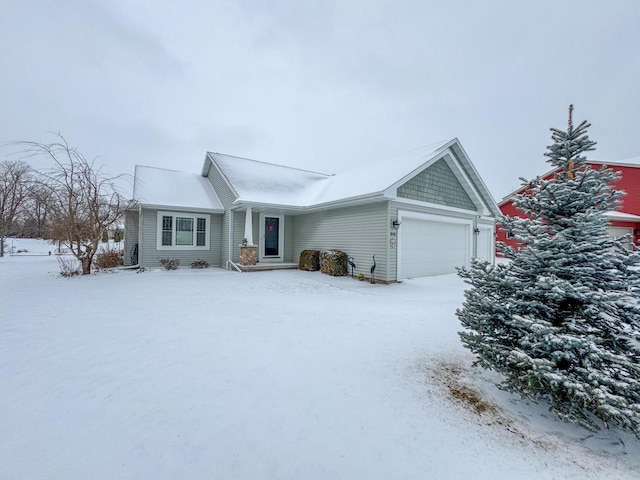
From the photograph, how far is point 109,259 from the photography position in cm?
1166

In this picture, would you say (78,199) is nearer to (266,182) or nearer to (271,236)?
(266,182)

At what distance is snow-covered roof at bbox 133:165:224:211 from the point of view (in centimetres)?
1125

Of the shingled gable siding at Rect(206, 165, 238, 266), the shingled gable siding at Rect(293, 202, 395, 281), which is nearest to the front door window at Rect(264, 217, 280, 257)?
the shingled gable siding at Rect(293, 202, 395, 281)

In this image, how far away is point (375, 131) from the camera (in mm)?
28594

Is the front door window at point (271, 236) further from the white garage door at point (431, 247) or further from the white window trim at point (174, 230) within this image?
the white garage door at point (431, 247)

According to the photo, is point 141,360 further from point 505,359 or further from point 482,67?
point 482,67

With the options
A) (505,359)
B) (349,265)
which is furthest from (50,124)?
(505,359)

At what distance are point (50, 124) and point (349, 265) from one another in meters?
20.8

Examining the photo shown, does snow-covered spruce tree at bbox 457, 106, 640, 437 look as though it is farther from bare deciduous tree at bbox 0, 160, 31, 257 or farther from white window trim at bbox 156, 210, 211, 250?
bare deciduous tree at bbox 0, 160, 31, 257

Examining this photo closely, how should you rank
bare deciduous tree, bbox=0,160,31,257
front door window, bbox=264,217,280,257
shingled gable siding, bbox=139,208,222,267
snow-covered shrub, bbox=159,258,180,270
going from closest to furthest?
snow-covered shrub, bbox=159,258,180,270
shingled gable siding, bbox=139,208,222,267
front door window, bbox=264,217,280,257
bare deciduous tree, bbox=0,160,31,257

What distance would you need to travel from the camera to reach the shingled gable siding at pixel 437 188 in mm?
9383

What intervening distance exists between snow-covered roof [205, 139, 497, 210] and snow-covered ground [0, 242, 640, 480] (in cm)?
597

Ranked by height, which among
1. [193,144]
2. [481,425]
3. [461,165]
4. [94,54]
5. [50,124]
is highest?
[193,144]

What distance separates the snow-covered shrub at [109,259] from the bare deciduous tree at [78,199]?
1.34 m
